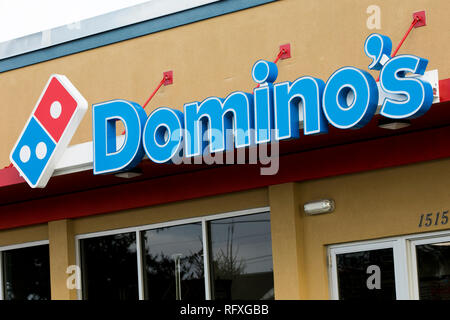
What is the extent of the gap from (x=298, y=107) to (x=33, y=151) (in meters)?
3.96

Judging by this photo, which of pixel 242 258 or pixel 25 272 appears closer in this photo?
pixel 242 258

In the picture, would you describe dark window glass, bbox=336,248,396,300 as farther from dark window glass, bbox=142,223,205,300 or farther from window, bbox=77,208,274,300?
dark window glass, bbox=142,223,205,300

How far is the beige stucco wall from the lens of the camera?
11039 millimetres

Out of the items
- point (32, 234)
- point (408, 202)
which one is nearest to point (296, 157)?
point (408, 202)

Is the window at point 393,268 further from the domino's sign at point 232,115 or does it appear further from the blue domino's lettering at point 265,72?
the blue domino's lettering at point 265,72

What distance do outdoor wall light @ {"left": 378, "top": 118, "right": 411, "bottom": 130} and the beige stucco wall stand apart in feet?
3.40

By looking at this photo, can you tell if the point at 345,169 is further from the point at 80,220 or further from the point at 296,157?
the point at 80,220

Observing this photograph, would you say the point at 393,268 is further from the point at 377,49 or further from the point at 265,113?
the point at 377,49

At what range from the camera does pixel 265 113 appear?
10.5 m

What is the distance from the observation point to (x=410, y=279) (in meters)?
10.8

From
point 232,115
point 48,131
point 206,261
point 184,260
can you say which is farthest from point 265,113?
point 48,131

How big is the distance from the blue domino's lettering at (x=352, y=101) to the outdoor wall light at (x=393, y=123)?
25 cm

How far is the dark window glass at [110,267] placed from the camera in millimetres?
13289
